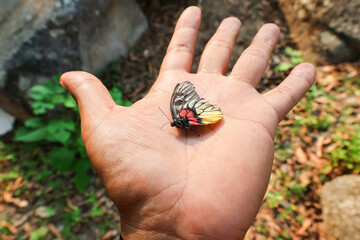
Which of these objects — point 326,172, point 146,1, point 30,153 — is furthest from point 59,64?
point 326,172

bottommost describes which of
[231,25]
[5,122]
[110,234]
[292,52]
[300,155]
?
[110,234]

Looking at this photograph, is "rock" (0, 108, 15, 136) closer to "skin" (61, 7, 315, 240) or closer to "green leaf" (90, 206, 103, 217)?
"green leaf" (90, 206, 103, 217)

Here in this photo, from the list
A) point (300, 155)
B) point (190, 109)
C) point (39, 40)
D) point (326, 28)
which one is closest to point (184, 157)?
point (190, 109)

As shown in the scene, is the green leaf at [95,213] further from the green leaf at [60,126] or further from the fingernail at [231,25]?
the fingernail at [231,25]

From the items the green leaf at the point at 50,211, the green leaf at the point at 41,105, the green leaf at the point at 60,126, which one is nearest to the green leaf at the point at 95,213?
the green leaf at the point at 50,211

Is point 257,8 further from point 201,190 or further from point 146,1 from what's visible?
point 201,190

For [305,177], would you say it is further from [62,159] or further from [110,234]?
[62,159]

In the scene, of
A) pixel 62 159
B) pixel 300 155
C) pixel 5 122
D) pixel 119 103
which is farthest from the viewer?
pixel 5 122

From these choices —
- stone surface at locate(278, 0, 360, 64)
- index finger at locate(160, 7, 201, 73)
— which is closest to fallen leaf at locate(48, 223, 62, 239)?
index finger at locate(160, 7, 201, 73)
